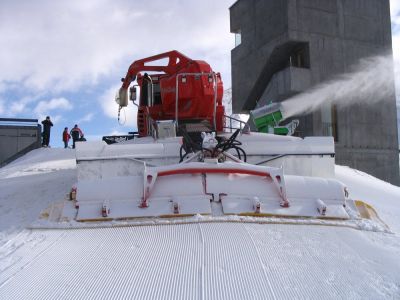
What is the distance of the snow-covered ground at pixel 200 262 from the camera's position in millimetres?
2744

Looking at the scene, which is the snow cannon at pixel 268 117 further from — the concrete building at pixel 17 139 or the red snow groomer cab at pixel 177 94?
the concrete building at pixel 17 139

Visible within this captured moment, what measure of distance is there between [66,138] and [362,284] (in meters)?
19.1

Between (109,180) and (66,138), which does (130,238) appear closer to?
(109,180)

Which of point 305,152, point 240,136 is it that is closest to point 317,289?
point 305,152

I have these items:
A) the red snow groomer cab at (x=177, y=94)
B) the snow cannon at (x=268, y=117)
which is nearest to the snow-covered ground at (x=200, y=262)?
the red snow groomer cab at (x=177, y=94)

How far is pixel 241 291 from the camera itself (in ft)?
8.89

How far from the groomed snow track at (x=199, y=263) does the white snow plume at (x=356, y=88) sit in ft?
63.6

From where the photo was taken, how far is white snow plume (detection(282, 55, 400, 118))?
23672mm

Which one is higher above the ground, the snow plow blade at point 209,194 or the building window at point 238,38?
the building window at point 238,38

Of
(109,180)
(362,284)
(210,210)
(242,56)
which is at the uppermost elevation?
(242,56)

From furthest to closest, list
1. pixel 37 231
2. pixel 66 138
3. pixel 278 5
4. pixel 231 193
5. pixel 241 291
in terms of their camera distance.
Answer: pixel 278 5
pixel 66 138
pixel 231 193
pixel 37 231
pixel 241 291

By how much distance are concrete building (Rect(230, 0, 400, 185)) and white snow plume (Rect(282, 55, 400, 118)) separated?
1.33 feet

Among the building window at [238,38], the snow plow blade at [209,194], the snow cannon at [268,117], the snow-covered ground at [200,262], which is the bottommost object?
the snow-covered ground at [200,262]

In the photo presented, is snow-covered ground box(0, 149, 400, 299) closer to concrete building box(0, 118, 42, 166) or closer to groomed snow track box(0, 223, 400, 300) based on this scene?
groomed snow track box(0, 223, 400, 300)
